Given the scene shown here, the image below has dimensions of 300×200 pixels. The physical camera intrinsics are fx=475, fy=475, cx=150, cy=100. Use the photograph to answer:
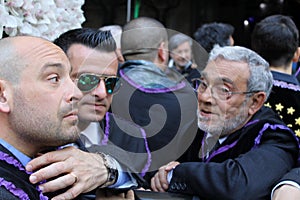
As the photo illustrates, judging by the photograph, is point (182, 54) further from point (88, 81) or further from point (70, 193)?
point (70, 193)

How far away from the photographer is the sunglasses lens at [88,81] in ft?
5.98

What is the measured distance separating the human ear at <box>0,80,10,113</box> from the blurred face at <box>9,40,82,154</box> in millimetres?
16

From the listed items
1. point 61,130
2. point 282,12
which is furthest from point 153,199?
point 282,12

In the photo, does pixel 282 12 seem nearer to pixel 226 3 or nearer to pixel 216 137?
pixel 226 3

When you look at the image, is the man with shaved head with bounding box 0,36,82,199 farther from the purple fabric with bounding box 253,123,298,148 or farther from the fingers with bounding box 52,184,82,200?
the purple fabric with bounding box 253,123,298,148

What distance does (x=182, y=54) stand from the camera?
187 inches

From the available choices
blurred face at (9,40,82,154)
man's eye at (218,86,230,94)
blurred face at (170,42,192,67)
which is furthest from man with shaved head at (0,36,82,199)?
blurred face at (170,42,192,67)

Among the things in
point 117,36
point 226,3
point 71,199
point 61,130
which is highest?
point 61,130

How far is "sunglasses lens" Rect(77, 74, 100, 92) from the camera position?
5.98 feet

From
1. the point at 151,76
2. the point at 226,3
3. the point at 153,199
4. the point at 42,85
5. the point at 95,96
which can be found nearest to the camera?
the point at 42,85

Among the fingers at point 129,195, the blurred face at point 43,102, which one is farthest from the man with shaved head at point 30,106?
the fingers at point 129,195

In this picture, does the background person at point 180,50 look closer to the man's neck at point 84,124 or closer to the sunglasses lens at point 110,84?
the sunglasses lens at point 110,84

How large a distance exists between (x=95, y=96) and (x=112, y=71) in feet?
0.49

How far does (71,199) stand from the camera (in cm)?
132
